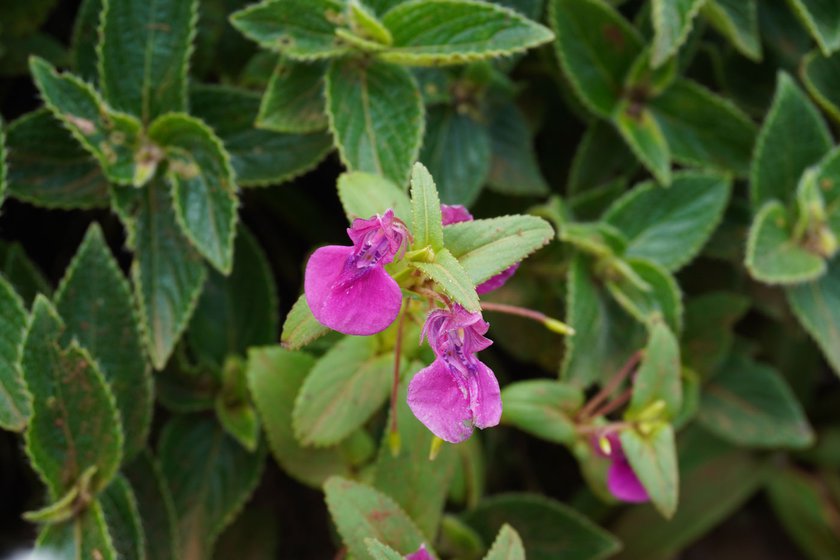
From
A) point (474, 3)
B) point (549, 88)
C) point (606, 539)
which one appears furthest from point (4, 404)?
point (549, 88)

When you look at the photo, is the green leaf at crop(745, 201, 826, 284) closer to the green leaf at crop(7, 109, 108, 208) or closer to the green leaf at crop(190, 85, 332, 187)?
the green leaf at crop(190, 85, 332, 187)

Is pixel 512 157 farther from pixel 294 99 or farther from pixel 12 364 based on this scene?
pixel 12 364

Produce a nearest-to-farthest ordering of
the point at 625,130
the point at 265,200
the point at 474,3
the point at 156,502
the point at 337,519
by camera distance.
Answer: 1. the point at 337,519
2. the point at 474,3
3. the point at 156,502
4. the point at 625,130
5. the point at 265,200

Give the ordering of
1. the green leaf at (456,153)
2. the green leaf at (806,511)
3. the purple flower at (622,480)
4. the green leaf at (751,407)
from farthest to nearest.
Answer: the green leaf at (806,511) → the green leaf at (751,407) → the green leaf at (456,153) → the purple flower at (622,480)

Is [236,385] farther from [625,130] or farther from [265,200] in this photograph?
[625,130]

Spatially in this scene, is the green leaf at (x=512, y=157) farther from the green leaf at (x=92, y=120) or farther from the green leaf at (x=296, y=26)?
the green leaf at (x=92, y=120)

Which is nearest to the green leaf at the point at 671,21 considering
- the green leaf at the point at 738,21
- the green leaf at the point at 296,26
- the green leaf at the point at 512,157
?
the green leaf at the point at 738,21

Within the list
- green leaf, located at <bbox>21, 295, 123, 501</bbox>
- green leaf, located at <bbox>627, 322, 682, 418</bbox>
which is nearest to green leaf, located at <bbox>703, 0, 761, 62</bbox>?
green leaf, located at <bbox>627, 322, 682, 418</bbox>

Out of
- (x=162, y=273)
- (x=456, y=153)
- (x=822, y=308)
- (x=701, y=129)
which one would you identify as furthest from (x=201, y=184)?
(x=822, y=308)
